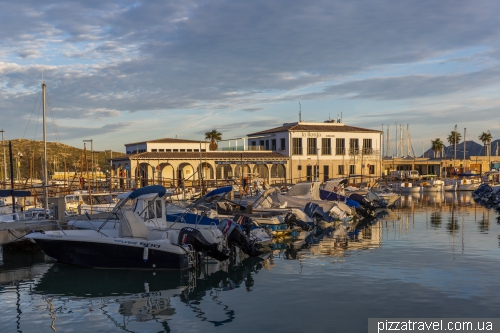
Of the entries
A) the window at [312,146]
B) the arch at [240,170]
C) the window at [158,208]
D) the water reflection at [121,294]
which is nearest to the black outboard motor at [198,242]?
the water reflection at [121,294]

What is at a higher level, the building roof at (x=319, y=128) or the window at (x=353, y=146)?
the building roof at (x=319, y=128)

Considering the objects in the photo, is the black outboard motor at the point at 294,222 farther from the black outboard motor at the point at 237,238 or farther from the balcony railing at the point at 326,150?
the balcony railing at the point at 326,150

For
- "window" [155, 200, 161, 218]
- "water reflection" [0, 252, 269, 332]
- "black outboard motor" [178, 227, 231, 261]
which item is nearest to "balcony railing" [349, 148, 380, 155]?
"window" [155, 200, 161, 218]

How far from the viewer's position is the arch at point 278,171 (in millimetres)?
74875

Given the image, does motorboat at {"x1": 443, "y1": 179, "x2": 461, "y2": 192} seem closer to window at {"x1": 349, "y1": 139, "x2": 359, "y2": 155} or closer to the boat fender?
window at {"x1": 349, "y1": 139, "x2": 359, "y2": 155}

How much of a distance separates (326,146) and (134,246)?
58.2m

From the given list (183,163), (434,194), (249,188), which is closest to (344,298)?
(249,188)

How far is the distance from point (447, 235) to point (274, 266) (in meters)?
14.7

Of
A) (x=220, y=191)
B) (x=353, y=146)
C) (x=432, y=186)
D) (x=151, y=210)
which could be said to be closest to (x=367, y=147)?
(x=353, y=146)

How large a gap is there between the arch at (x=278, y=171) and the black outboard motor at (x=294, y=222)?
3923cm

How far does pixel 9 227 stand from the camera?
90.0ft

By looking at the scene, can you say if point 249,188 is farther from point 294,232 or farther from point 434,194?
point 434,194

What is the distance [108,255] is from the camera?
22.5 metres

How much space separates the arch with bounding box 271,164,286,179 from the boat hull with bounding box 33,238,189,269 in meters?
52.7
